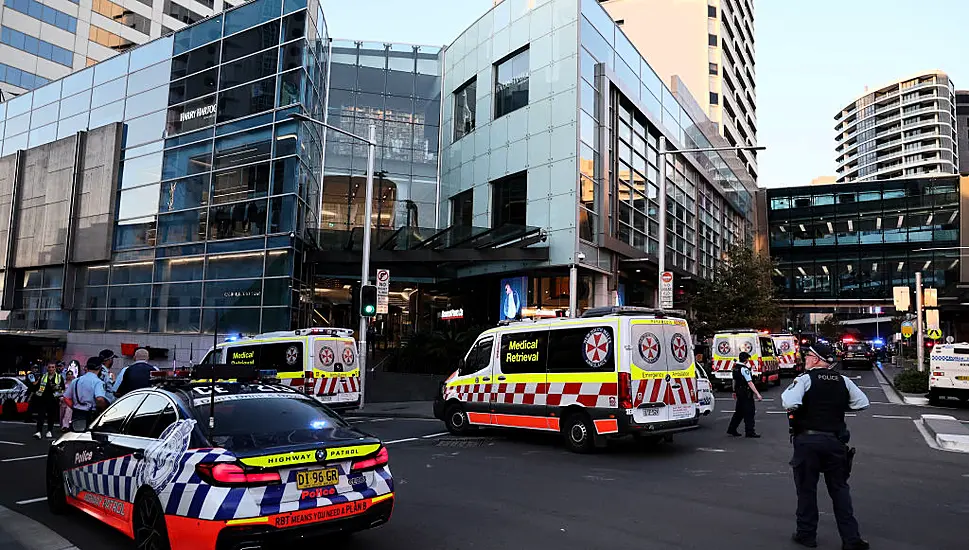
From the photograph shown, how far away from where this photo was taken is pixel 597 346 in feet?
37.0

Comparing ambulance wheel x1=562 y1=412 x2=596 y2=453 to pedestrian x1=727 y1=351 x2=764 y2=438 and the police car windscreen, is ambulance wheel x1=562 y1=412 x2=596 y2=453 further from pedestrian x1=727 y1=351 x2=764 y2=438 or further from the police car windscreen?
the police car windscreen

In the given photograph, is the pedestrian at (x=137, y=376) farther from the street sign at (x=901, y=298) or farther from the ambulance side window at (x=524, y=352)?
the street sign at (x=901, y=298)

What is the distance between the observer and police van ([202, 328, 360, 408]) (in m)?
15.0

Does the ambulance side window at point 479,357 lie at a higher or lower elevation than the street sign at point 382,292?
lower

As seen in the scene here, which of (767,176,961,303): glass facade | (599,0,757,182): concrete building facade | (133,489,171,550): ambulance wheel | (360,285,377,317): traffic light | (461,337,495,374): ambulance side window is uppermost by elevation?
(599,0,757,182): concrete building facade

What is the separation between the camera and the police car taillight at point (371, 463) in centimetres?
540

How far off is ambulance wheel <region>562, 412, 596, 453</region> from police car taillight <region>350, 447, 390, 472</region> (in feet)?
19.8

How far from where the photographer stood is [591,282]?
27.6m

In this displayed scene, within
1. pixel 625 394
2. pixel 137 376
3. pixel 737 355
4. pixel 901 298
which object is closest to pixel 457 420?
pixel 625 394

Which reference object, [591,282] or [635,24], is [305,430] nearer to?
[591,282]

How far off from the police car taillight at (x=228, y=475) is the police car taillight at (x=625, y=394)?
22.7 feet

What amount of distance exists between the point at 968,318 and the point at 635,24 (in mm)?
45815

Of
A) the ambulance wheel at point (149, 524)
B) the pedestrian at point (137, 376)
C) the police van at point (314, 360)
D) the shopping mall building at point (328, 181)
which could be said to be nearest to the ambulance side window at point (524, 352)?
the police van at point (314, 360)

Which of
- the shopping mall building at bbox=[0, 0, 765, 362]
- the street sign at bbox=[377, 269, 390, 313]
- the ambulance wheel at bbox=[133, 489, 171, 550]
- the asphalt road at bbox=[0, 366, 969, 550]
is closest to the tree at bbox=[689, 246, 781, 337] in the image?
the shopping mall building at bbox=[0, 0, 765, 362]
